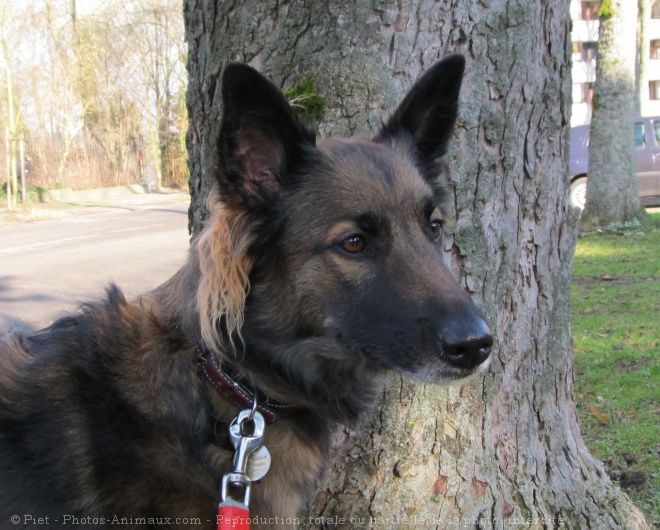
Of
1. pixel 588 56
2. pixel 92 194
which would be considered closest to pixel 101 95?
pixel 92 194

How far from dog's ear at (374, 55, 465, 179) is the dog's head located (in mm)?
10

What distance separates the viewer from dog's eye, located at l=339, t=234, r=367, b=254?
275 cm

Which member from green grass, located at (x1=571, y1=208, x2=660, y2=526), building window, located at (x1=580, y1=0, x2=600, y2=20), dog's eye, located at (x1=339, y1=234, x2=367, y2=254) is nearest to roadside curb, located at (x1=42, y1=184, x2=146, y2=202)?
green grass, located at (x1=571, y1=208, x2=660, y2=526)

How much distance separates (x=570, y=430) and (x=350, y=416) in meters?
1.50

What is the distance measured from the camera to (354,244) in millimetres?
2760

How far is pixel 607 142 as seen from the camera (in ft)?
44.6

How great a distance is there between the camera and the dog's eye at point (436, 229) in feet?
9.89

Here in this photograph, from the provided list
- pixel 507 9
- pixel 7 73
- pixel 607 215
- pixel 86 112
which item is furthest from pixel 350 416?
pixel 86 112

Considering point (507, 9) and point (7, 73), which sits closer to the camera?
point (507, 9)

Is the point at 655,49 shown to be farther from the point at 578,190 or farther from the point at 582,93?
the point at 578,190

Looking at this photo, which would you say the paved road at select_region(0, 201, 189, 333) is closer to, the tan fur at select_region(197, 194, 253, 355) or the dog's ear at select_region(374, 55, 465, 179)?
the tan fur at select_region(197, 194, 253, 355)

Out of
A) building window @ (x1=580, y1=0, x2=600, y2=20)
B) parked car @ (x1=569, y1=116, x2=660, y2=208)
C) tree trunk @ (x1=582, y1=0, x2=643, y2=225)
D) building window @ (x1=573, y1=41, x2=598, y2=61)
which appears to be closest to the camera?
tree trunk @ (x1=582, y1=0, x2=643, y2=225)

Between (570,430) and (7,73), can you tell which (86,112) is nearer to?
(7,73)

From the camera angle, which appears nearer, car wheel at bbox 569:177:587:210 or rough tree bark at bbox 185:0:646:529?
rough tree bark at bbox 185:0:646:529
